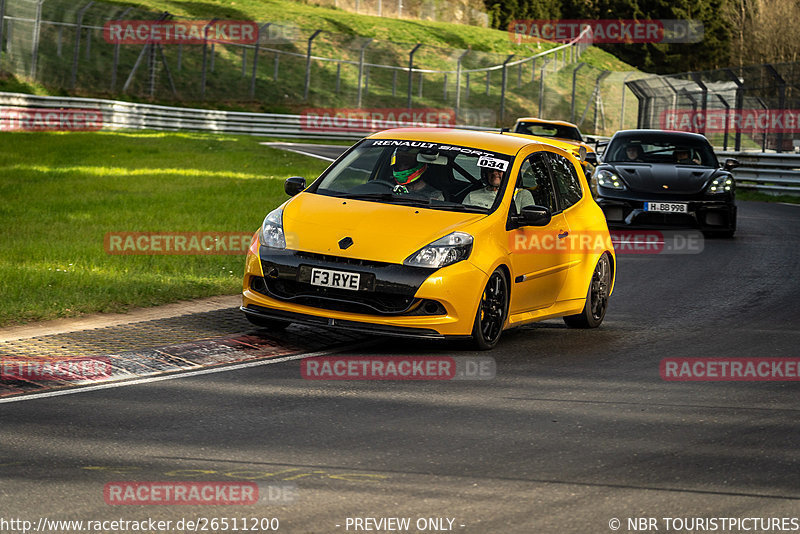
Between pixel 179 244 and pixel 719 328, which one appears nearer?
pixel 719 328

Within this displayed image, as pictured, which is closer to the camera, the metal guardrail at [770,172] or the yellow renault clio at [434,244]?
the yellow renault clio at [434,244]

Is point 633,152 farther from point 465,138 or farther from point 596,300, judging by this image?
point 465,138

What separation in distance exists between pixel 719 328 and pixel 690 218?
7496 mm

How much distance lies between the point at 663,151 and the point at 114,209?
8209 mm

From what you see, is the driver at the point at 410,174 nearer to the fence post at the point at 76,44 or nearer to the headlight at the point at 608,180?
the headlight at the point at 608,180

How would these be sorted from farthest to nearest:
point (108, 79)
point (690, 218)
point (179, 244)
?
point (108, 79), point (690, 218), point (179, 244)

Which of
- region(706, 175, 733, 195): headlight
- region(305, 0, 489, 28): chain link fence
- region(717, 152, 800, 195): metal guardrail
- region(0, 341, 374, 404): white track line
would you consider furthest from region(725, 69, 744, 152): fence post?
region(305, 0, 489, 28): chain link fence

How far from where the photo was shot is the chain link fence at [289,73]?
135 ft

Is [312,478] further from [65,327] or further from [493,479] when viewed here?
[65,327]

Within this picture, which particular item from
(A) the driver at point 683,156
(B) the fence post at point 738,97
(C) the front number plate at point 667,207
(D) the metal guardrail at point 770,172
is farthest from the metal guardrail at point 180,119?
(C) the front number plate at point 667,207

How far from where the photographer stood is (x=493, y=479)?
17.8 feet

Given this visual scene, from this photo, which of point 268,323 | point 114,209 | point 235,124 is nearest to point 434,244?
point 268,323

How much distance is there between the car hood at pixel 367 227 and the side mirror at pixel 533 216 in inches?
14.8

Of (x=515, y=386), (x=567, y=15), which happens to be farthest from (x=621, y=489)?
(x=567, y=15)
